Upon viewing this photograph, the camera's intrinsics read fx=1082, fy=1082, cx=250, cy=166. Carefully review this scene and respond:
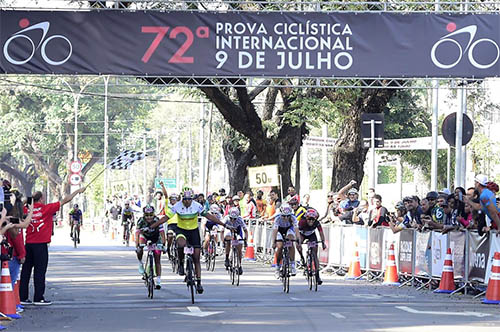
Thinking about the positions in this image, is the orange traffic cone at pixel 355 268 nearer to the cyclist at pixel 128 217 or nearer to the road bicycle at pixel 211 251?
the road bicycle at pixel 211 251

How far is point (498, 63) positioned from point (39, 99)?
68393 millimetres

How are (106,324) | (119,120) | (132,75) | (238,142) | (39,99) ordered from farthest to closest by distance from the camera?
(119,120) → (39,99) → (238,142) → (132,75) → (106,324)

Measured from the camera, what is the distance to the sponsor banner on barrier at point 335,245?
2675 cm

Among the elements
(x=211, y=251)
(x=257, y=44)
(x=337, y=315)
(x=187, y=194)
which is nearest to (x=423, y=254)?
(x=187, y=194)

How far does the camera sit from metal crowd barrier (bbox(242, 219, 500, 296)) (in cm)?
1961

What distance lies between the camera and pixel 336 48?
22.8m

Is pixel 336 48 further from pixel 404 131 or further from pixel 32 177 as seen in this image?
pixel 32 177

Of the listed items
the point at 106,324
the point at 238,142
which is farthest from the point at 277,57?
the point at 238,142

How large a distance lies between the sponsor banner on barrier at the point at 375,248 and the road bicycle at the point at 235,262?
312 cm

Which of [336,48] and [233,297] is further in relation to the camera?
[336,48]

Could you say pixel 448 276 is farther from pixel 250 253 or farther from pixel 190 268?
pixel 250 253

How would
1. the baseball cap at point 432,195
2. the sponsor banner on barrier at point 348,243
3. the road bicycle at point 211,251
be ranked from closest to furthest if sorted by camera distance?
the baseball cap at point 432,195 → the sponsor banner on barrier at point 348,243 → the road bicycle at point 211,251

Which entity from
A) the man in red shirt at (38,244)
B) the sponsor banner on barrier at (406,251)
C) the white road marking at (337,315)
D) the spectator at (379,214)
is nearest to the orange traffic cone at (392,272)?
the sponsor banner on barrier at (406,251)

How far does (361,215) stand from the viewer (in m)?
26.7
